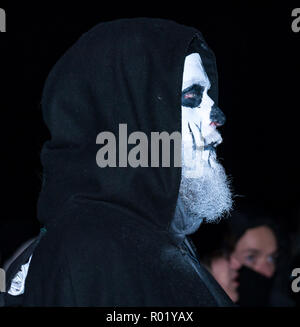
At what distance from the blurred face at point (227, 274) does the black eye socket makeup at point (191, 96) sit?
181 centimetres

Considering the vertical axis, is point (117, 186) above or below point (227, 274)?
above

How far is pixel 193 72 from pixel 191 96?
5.0 inches

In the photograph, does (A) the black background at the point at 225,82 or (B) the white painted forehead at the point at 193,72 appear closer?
(B) the white painted forehead at the point at 193,72

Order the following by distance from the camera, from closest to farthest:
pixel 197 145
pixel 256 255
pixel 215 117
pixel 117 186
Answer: pixel 117 186
pixel 197 145
pixel 215 117
pixel 256 255

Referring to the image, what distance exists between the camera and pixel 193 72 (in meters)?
2.46

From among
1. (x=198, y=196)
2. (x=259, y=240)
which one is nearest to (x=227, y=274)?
(x=259, y=240)

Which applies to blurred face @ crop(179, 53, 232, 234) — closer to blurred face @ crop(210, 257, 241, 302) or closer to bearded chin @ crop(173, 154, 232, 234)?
bearded chin @ crop(173, 154, 232, 234)

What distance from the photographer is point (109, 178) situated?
6.64ft

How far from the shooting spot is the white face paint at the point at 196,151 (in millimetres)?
2346

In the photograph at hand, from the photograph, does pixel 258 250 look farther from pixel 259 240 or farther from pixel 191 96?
pixel 191 96

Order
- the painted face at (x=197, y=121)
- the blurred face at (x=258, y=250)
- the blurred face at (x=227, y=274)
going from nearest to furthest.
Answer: the painted face at (x=197, y=121) → the blurred face at (x=227, y=274) → the blurred face at (x=258, y=250)

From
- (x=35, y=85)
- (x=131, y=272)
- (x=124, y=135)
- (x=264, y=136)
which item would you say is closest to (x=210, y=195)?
(x=124, y=135)

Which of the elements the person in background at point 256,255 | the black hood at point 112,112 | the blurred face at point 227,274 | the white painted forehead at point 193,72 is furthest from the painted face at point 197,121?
the person in background at point 256,255

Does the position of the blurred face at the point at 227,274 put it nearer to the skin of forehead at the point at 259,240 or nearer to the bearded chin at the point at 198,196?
the skin of forehead at the point at 259,240
